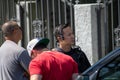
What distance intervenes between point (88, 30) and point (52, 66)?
3841 mm

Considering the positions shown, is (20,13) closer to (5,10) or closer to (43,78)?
(5,10)

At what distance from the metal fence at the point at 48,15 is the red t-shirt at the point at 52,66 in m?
3.57

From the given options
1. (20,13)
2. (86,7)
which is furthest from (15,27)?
(20,13)

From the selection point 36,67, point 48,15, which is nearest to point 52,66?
point 36,67

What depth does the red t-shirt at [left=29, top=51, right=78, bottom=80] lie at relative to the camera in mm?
4539

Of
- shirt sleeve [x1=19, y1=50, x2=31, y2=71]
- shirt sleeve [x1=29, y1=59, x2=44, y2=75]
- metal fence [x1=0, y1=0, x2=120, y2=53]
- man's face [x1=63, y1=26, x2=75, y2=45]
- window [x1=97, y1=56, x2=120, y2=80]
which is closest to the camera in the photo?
shirt sleeve [x1=29, y1=59, x2=44, y2=75]

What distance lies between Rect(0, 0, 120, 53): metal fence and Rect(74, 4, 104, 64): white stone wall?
19cm

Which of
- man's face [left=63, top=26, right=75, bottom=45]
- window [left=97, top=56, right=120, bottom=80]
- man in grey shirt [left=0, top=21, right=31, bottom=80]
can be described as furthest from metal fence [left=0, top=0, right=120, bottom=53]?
window [left=97, top=56, right=120, bottom=80]

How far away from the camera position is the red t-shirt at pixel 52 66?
14.9 feet

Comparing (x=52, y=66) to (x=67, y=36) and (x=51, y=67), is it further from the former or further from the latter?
(x=67, y=36)

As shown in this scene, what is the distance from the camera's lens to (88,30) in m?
8.33

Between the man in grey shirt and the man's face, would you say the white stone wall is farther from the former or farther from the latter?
the man in grey shirt

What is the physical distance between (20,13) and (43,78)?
549cm

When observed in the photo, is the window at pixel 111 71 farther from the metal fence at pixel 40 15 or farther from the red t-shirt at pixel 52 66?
the metal fence at pixel 40 15
